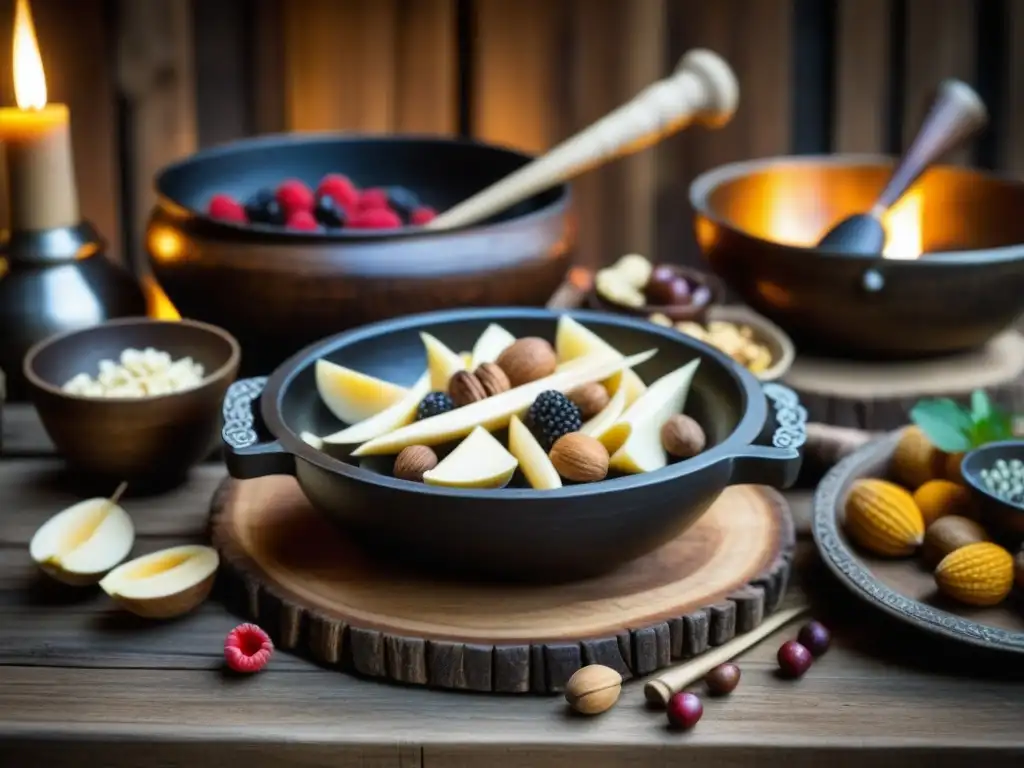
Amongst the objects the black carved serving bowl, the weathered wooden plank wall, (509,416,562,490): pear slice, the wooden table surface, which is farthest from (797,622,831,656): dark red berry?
the weathered wooden plank wall

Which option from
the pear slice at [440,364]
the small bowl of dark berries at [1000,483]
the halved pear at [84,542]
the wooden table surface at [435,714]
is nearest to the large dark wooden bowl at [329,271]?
the pear slice at [440,364]

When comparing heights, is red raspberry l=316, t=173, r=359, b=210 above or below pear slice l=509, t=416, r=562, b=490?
above

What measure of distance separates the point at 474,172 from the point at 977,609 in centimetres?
85

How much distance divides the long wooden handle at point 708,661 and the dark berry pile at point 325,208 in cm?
61

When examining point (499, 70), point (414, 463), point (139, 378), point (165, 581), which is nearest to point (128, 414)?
point (139, 378)

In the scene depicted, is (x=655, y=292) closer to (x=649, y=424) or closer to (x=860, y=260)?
(x=860, y=260)

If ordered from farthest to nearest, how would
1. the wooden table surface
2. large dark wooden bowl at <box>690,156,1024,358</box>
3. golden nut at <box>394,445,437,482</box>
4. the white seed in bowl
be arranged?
large dark wooden bowl at <box>690,156,1024,358</box> → the white seed in bowl → golden nut at <box>394,445,437,482</box> → the wooden table surface

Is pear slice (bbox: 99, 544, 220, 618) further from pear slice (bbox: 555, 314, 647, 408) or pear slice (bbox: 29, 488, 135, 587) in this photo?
pear slice (bbox: 555, 314, 647, 408)

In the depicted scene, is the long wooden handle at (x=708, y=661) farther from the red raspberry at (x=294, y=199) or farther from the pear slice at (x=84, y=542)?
the red raspberry at (x=294, y=199)

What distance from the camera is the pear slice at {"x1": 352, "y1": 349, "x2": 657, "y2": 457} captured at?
106cm

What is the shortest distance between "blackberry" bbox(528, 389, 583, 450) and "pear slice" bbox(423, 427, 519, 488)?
0.15 feet

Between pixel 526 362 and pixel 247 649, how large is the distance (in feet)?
1.11

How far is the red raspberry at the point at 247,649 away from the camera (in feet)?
3.22

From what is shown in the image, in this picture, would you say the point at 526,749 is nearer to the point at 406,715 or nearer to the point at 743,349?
the point at 406,715
